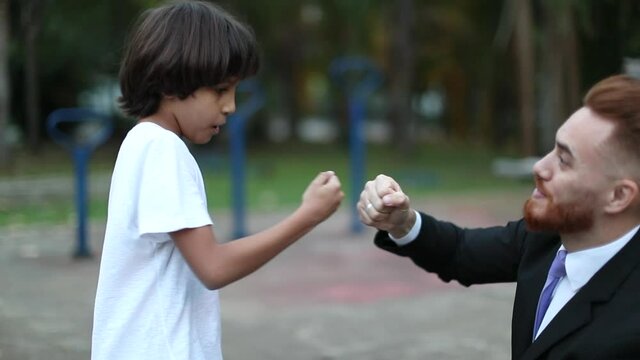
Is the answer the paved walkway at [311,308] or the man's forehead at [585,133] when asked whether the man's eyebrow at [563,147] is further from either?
the paved walkway at [311,308]

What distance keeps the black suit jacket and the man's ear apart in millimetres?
90

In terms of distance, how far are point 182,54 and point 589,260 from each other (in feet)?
3.19

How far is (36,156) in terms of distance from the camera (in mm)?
16891

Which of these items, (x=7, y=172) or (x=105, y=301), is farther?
(x=7, y=172)

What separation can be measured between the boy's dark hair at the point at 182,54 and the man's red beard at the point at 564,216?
717 millimetres

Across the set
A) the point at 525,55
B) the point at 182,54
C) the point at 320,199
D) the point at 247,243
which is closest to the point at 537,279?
the point at 320,199

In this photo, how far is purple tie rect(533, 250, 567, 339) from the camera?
198 cm

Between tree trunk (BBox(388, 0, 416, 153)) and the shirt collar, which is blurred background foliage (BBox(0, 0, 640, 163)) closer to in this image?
tree trunk (BBox(388, 0, 416, 153))

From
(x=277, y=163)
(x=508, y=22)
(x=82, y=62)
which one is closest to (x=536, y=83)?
(x=508, y=22)

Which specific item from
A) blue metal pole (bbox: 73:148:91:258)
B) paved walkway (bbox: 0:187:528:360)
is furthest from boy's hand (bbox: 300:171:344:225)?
blue metal pole (bbox: 73:148:91:258)

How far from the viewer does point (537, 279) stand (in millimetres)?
2037

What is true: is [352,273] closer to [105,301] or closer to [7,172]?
[105,301]

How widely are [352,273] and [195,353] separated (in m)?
4.90

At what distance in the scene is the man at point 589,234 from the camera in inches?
70.5
